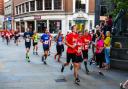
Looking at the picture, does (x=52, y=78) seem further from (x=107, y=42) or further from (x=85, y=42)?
(x=107, y=42)

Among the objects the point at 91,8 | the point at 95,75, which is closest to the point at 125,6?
→ the point at 95,75

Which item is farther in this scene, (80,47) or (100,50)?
(100,50)

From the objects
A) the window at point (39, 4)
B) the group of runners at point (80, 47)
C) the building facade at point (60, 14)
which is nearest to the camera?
the group of runners at point (80, 47)

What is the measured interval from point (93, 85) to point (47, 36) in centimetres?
743

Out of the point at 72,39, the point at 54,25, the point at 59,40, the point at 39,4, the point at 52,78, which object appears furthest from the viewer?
the point at 39,4

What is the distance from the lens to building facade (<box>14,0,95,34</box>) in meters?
54.5

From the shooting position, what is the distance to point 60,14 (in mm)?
55500

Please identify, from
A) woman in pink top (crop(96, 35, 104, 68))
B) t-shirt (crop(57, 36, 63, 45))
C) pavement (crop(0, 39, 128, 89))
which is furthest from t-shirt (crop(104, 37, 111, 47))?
t-shirt (crop(57, 36, 63, 45))

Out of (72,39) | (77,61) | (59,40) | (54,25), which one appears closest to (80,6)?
(54,25)

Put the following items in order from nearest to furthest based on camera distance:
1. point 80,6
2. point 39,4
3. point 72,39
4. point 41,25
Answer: point 72,39, point 80,6, point 41,25, point 39,4

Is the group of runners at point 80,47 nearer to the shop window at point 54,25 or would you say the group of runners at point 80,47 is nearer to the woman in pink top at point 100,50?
the woman in pink top at point 100,50

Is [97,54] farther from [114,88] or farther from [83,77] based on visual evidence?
[114,88]

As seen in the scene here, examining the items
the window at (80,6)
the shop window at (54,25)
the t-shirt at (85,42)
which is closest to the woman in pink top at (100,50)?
the t-shirt at (85,42)

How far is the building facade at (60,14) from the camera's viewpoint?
54516 millimetres
